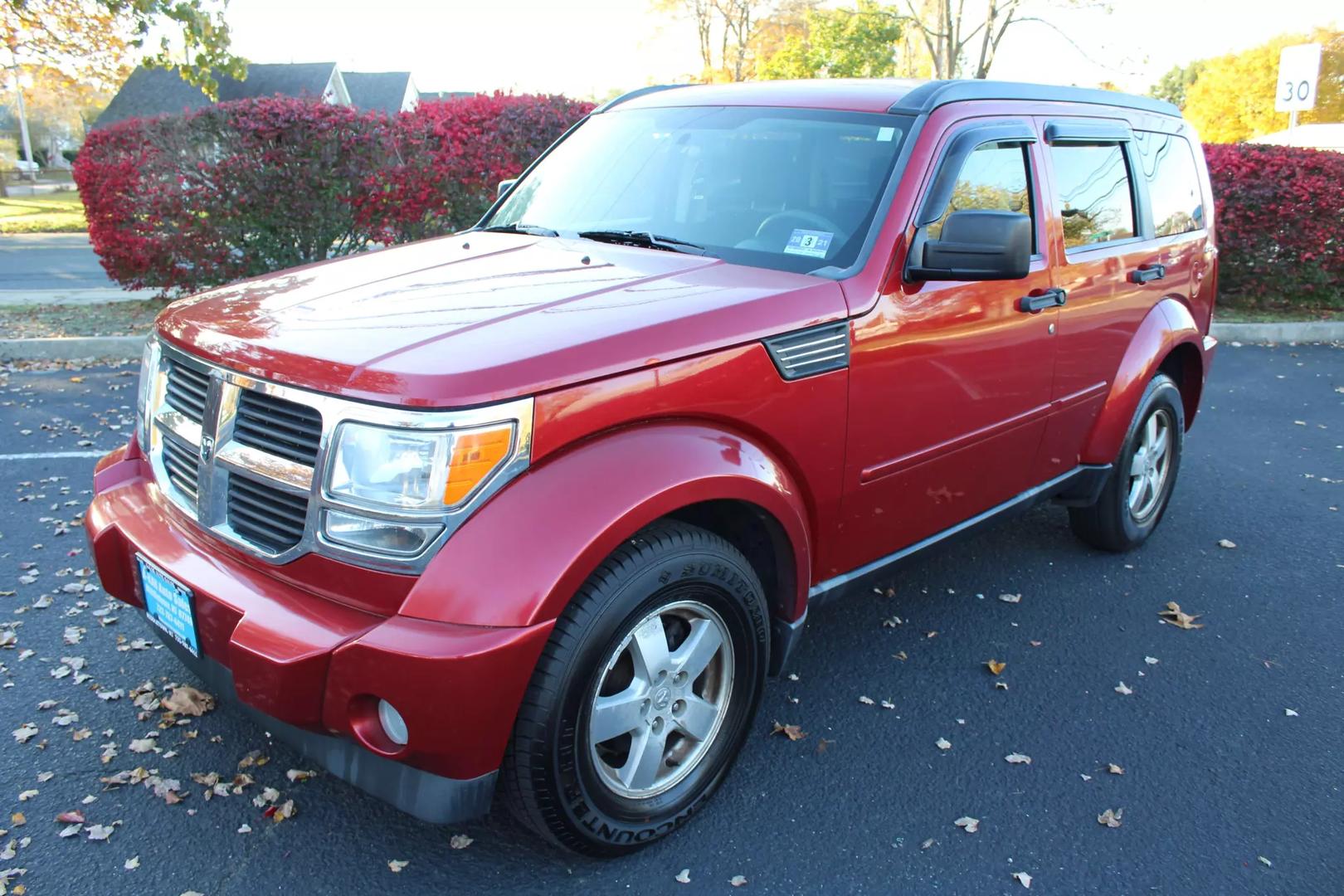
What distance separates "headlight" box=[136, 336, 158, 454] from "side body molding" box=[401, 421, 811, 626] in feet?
4.25

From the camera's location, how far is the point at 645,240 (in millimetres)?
3305

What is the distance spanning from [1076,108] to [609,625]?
3097mm

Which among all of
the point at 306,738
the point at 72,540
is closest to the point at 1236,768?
the point at 306,738

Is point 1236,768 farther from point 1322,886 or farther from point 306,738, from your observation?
point 306,738

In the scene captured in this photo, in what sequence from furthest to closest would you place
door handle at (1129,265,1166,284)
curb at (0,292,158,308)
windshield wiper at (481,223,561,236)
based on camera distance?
curb at (0,292,158,308)
door handle at (1129,265,1166,284)
windshield wiper at (481,223,561,236)

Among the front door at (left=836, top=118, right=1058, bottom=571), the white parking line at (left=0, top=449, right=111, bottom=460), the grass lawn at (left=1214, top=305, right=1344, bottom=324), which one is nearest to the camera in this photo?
the front door at (left=836, top=118, right=1058, bottom=571)

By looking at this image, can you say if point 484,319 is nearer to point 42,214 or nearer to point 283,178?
point 283,178

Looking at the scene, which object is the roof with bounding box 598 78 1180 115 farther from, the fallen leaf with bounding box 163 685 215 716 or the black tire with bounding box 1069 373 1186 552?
the fallen leaf with bounding box 163 685 215 716

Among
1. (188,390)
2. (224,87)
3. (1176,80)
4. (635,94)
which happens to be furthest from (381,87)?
(1176,80)

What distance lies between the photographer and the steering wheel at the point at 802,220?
310cm

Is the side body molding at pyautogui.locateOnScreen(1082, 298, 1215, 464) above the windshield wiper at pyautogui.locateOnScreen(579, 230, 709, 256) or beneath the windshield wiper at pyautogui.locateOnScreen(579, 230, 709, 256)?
beneath

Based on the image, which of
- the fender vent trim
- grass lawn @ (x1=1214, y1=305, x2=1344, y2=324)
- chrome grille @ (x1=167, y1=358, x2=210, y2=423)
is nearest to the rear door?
the fender vent trim

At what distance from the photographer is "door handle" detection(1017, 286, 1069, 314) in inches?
137

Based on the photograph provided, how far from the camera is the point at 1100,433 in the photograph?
167 inches
